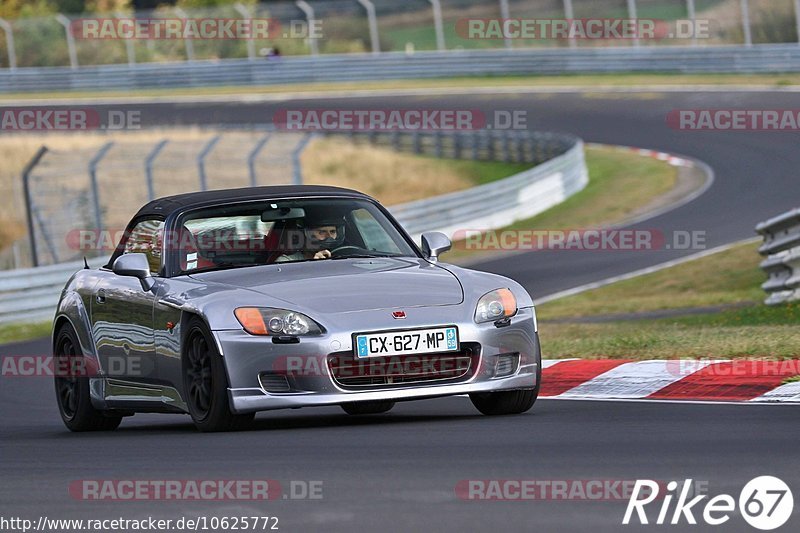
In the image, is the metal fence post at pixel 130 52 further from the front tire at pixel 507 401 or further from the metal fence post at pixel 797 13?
the front tire at pixel 507 401

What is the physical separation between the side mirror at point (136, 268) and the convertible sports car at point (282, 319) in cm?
1

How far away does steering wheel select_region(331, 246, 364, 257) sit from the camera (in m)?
9.01

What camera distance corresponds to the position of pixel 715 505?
17.5ft

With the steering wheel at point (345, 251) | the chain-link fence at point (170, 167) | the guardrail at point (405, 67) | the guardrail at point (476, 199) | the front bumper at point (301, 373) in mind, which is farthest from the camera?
the guardrail at point (405, 67)

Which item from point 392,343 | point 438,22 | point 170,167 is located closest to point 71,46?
point 438,22

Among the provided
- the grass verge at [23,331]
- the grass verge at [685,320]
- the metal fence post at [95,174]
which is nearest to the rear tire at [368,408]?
the grass verge at [685,320]

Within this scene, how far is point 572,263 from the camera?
854 inches

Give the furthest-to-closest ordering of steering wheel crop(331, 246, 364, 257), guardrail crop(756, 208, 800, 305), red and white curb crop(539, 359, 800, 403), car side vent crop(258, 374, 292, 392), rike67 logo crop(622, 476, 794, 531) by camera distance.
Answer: guardrail crop(756, 208, 800, 305)
steering wheel crop(331, 246, 364, 257)
red and white curb crop(539, 359, 800, 403)
car side vent crop(258, 374, 292, 392)
rike67 logo crop(622, 476, 794, 531)

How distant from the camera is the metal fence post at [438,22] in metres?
47.6

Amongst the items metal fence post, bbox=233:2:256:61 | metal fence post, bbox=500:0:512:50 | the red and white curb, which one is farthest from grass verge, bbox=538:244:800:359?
metal fence post, bbox=233:2:256:61

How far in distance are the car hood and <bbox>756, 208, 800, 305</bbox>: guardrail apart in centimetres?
630

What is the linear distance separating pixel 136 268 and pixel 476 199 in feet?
59.3

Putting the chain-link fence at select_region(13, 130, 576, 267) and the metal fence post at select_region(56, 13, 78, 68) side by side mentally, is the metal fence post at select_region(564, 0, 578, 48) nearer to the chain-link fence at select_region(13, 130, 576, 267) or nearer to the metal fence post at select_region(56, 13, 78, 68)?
the chain-link fence at select_region(13, 130, 576, 267)

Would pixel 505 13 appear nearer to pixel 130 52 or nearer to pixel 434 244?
pixel 130 52
